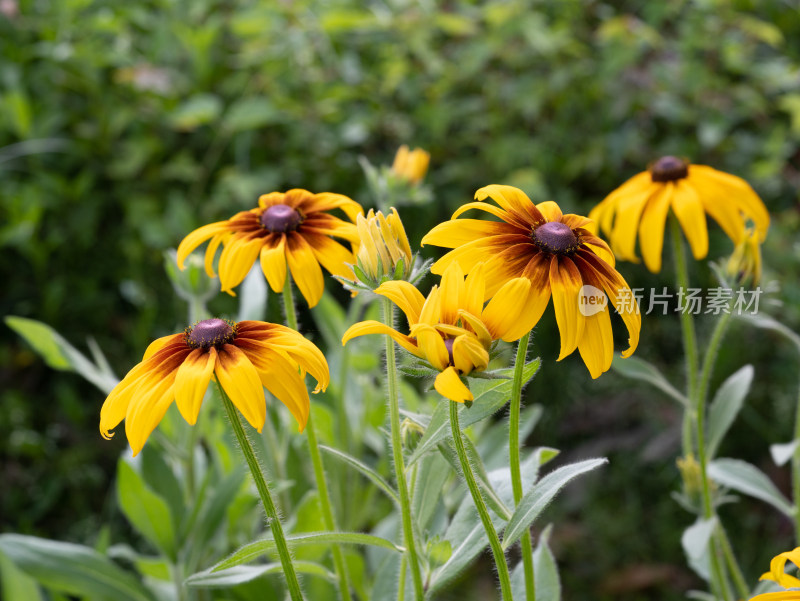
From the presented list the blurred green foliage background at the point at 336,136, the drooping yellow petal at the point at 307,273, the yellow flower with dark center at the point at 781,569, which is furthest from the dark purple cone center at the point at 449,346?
the blurred green foliage background at the point at 336,136

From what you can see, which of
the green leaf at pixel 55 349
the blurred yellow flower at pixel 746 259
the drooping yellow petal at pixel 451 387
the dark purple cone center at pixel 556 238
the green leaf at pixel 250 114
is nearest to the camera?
the drooping yellow petal at pixel 451 387

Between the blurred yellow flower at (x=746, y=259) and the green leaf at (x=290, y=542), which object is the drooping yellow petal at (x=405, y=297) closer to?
the green leaf at (x=290, y=542)

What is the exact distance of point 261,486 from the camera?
2.20 feet

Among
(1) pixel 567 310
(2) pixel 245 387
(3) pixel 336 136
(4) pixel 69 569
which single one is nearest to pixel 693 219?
(1) pixel 567 310

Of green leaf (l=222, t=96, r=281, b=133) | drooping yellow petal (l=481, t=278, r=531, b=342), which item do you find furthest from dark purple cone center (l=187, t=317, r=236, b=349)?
green leaf (l=222, t=96, r=281, b=133)

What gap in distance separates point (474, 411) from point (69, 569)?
72 cm

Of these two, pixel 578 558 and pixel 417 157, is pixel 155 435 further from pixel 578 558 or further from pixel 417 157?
pixel 578 558

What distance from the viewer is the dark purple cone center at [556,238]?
70 cm

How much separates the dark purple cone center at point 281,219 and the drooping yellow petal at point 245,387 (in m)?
0.26

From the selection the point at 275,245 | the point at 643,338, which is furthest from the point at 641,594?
the point at 275,245

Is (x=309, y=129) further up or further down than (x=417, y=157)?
further down

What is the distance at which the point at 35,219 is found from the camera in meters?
2.13

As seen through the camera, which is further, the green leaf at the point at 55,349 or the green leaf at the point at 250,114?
the green leaf at the point at 250,114

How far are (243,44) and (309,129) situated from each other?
504mm
